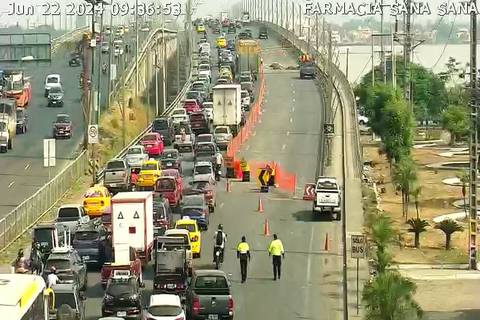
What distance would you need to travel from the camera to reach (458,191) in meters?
65.9

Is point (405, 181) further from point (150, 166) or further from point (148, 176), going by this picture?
point (148, 176)

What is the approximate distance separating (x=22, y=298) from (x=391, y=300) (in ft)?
33.3

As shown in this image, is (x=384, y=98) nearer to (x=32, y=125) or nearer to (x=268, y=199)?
(x=32, y=125)

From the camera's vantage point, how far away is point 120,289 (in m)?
27.6

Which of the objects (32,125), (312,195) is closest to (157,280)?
(312,195)

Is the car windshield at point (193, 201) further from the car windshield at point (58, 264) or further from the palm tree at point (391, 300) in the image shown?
the palm tree at point (391, 300)

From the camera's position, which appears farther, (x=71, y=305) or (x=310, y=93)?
(x=310, y=93)

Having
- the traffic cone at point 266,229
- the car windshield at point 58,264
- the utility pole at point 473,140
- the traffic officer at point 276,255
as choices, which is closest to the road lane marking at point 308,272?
the traffic officer at point 276,255

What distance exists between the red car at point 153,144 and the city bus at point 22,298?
4375cm

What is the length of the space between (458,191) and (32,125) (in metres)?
30.3

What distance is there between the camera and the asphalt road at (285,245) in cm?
3070

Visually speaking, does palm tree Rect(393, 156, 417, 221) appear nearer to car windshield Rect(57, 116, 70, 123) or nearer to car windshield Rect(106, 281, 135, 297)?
car windshield Rect(57, 116, 70, 123)

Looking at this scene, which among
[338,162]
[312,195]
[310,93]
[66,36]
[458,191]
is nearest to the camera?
[312,195]

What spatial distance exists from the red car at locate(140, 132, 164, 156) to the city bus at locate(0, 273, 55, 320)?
43.8 m
